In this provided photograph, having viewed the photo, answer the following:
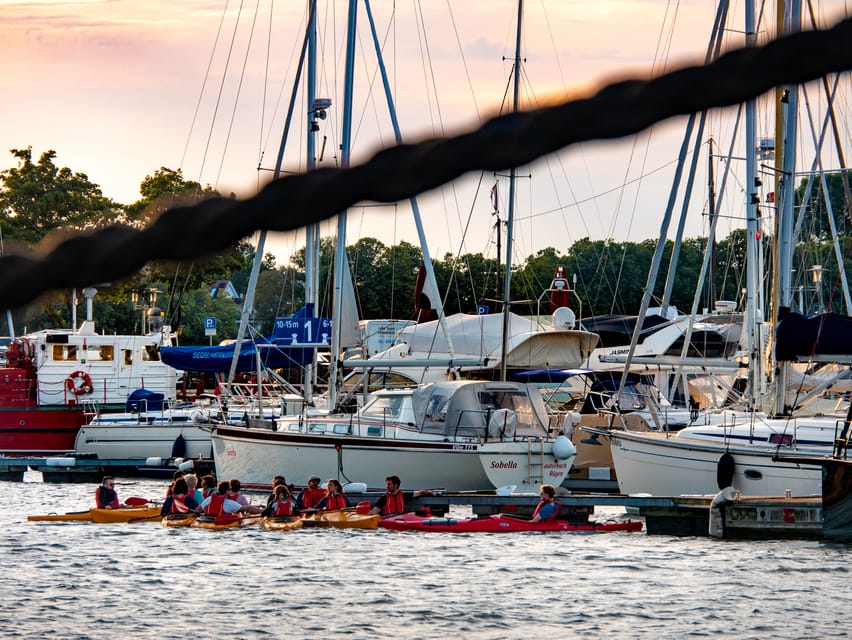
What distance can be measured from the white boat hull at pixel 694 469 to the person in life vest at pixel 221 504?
801cm

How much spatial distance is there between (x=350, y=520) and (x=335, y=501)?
26.8 inches

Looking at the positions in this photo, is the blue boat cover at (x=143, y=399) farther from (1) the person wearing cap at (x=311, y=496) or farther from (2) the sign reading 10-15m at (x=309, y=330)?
(1) the person wearing cap at (x=311, y=496)

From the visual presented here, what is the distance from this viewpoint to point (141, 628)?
17391 millimetres

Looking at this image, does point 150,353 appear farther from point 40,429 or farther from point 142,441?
point 142,441

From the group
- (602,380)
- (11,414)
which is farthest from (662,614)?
(11,414)

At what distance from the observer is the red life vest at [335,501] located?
27047 millimetres

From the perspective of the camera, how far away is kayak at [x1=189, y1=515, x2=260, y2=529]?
88.5ft

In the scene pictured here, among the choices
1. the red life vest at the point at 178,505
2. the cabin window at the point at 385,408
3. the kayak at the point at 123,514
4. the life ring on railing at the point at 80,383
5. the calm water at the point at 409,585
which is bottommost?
the calm water at the point at 409,585

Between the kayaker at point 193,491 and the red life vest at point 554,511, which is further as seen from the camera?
the kayaker at point 193,491

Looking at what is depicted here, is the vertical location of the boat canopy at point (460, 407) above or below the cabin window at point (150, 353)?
below

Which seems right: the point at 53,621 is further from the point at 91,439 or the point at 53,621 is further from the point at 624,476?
the point at 91,439

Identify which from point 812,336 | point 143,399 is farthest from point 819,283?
point 812,336

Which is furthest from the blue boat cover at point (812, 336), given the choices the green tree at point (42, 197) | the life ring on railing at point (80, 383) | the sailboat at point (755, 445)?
the green tree at point (42, 197)

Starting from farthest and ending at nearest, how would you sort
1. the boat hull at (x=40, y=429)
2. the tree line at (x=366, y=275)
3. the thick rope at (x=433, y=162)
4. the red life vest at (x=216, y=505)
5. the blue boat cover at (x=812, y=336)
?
1. the tree line at (x=366, y=275)
2. the boat hull at (x=40, y=429)
3. the red life vest at (x=216, y=505)
4. the blue boat cover at (x=812, y=336)
5. the thick rope at (x=433, y=162)
